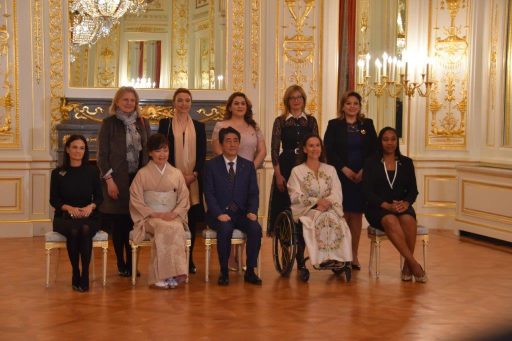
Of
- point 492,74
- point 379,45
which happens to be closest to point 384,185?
point 492,74

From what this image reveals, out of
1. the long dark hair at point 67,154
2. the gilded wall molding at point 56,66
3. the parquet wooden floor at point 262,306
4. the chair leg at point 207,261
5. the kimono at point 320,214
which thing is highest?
the gilded wall molding at point 56,66

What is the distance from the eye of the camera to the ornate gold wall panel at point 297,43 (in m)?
7.75

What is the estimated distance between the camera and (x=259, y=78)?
7.76 m

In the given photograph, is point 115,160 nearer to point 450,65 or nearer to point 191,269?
point 191,269

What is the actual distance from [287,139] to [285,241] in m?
0.79

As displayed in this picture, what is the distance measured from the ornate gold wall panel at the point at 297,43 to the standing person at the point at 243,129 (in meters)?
2.27

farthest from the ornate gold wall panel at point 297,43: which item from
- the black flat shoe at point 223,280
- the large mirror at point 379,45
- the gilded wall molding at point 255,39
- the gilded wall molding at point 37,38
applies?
the black flat shoe at point 223,280

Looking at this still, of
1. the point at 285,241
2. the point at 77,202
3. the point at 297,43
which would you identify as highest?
the point at 297,43

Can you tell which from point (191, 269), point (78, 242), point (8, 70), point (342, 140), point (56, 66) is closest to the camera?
point (78, 242)

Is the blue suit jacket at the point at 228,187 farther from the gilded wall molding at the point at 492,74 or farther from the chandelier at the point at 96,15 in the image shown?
the gilded wall molding at the point at 492,74

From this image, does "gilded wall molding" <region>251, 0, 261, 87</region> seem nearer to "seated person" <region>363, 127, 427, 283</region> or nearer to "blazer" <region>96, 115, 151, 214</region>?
"seated person" <region>363, 127, 427, 283</region>

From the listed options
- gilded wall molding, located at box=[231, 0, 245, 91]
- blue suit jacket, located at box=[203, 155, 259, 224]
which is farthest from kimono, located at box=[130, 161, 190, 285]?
gilded wall molding, located at box=[231, 0, 245, 91]

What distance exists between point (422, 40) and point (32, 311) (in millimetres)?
5234

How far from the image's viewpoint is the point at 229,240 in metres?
5.02
